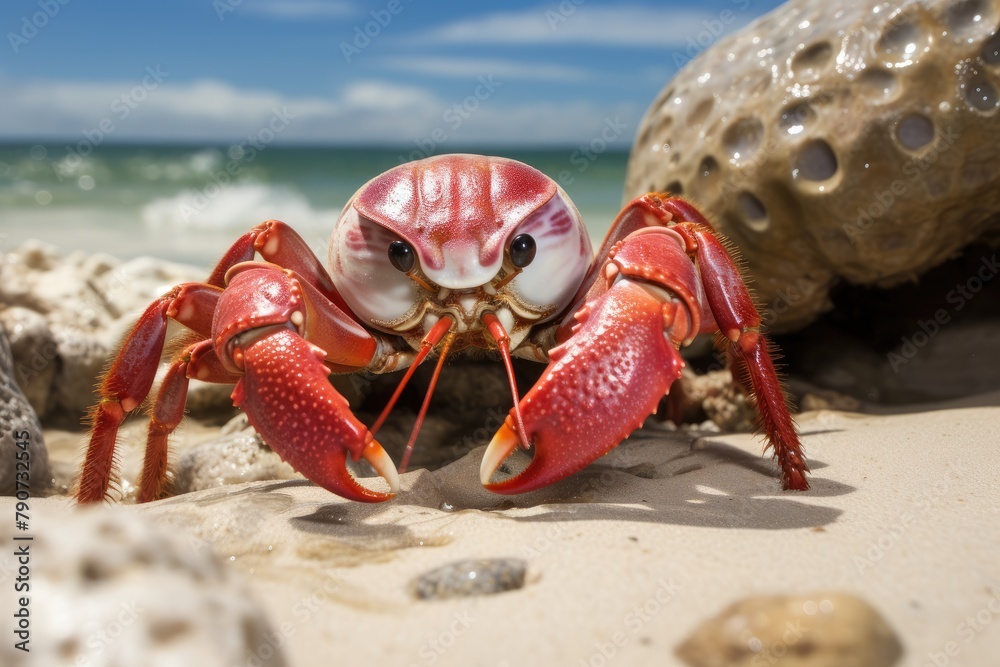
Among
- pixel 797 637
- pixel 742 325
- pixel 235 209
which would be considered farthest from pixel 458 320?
pixel 235 209

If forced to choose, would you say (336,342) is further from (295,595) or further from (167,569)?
(167,569)

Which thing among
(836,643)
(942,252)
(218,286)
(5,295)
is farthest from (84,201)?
(836,643)

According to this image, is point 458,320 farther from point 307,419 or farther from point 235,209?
point 235,209

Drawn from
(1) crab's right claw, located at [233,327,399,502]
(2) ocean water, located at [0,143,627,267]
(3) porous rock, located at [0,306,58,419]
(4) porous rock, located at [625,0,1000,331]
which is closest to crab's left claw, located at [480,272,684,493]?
(1) crab's right claw, located at [233,327,399,502]

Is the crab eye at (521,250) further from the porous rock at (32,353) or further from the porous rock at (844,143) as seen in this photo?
the porous rock at (32,353)

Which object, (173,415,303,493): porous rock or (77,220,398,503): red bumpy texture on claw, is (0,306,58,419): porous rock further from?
(77,220,398,503): red bumpy texture on claw
